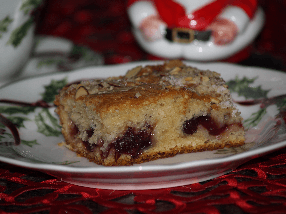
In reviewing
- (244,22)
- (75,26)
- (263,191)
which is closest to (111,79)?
(263,191)

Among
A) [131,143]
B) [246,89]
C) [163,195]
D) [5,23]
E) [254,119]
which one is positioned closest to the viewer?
[163,195]

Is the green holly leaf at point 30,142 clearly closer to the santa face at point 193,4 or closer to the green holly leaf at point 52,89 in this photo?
the green holly leaf at point 52,89

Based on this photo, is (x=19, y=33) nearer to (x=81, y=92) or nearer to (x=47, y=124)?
(x=47, y=124)

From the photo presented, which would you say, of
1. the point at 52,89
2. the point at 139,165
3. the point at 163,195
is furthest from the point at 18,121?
the point at 163,195

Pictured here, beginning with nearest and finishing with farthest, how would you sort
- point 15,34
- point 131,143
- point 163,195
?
1. point 163,195
2. point 131,143
3. point 15,34

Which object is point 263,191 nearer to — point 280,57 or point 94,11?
point 280,57

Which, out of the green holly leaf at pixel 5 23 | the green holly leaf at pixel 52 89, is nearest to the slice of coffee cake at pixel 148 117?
the green holly leaf at pixel 52 89

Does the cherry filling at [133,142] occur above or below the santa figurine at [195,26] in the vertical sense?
below

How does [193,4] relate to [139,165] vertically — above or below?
above

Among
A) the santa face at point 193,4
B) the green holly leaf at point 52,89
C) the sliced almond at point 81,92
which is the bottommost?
the green holly leaf at point 52,89
